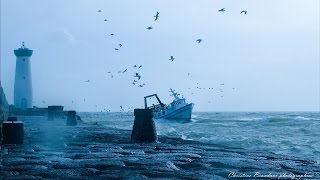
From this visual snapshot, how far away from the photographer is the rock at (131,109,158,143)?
8.88m

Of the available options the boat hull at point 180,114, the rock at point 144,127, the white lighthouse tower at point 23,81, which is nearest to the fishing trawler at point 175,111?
the boat hull at point 180,114

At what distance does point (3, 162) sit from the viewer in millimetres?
5293

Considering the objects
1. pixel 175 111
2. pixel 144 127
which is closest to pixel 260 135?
pixel 144 127

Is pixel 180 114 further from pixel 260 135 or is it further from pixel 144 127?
pixel 144 127

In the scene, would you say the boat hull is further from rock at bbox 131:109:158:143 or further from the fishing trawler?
rock at bbox 131:109:158:143

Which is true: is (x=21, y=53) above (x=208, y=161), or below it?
above

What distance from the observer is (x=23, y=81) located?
48688 mm

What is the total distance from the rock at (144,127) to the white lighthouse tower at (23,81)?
41.5m

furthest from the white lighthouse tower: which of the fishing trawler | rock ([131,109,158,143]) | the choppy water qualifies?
rock ([131,109,158,143])

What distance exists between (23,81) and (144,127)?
140ft

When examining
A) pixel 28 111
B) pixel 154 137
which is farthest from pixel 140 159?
pixel 28 111

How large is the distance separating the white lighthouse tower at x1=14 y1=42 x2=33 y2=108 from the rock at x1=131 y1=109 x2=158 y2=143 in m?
41.5

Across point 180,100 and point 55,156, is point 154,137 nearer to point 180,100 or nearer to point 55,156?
point 55,156

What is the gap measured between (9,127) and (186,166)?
4376 millimetres
